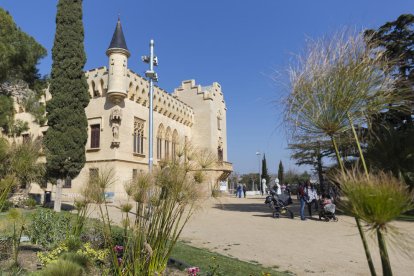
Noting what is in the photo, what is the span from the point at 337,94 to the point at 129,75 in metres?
25.1

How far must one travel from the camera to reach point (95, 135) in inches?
1009

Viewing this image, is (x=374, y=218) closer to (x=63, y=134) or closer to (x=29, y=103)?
(x=63, y=134)

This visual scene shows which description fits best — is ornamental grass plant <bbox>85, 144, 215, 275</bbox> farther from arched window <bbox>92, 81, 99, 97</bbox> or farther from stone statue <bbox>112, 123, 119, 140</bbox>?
arched window <bbox>92, 81, 99, 97</bbox>

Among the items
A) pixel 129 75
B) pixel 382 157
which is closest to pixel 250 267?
pixel 382 157

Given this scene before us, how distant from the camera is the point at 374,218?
4.22ft

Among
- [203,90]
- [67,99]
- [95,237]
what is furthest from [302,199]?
[203,90]

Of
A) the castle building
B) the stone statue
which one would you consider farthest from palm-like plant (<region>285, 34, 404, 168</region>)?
the stone statue

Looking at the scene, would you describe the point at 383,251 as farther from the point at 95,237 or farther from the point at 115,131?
the point at 115,131

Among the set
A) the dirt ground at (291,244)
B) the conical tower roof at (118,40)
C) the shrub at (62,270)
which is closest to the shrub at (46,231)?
the dirt ground at (291,244)

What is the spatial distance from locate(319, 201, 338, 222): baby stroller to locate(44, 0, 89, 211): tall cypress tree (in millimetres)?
11321

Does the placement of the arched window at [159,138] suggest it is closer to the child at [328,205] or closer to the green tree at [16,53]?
the green tree at [16,53]

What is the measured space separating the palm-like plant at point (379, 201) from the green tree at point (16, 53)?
580 inches

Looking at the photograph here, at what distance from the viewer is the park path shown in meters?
6.18

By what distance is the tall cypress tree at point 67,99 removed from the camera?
15.5 m
